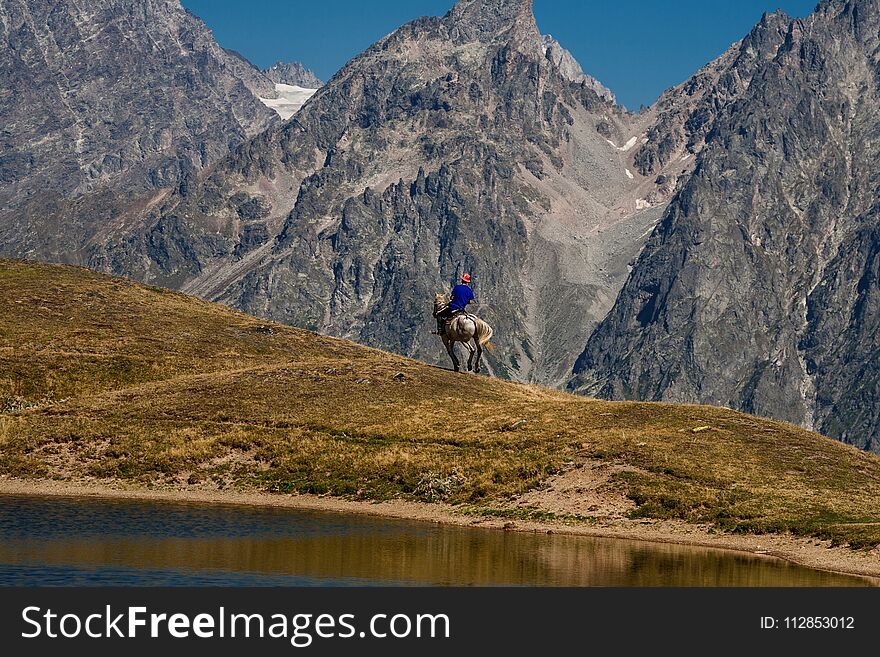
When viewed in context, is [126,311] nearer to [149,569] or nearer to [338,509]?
[338,509]

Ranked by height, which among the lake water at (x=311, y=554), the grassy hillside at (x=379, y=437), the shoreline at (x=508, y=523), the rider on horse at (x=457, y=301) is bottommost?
the lake water at (x=311, y=554)

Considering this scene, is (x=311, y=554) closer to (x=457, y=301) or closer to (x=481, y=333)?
(x=457, y=301)

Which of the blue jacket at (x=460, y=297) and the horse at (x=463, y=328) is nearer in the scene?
the blue jacket at (x=460, y=297)

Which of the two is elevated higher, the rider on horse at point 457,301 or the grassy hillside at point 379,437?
the rider on horse at point 457,301

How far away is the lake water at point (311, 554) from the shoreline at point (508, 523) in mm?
1196

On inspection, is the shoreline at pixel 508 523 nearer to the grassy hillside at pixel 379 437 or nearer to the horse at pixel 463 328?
the grassy hillside at pixel 379 437

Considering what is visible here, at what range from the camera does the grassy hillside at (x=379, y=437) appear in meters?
61.4

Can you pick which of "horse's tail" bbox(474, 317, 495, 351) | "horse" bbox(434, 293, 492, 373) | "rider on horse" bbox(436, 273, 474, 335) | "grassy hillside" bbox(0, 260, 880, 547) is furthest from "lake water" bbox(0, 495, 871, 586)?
"horse's tail" bbox(474, 317, 495, 351)

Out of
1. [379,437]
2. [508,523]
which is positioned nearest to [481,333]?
[379,437]

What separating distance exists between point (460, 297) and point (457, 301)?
13.4 inches

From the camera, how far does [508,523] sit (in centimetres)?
5691

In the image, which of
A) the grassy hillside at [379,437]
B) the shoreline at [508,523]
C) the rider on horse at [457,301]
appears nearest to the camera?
the shoreline at [508,523]

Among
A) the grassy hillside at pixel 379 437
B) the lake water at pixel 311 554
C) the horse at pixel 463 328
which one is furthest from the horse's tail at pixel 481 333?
the lake water at pixel 311 554

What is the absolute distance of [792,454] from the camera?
69.4m
